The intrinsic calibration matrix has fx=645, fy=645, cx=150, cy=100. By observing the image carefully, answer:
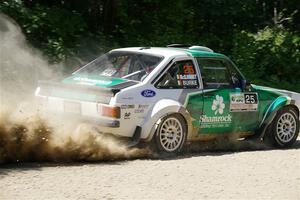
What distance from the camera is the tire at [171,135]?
9.47 m

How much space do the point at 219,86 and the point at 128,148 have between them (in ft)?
6.89

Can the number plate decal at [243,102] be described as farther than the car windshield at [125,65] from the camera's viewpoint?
Yes

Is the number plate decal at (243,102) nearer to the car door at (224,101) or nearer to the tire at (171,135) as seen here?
the car door at (224,101)

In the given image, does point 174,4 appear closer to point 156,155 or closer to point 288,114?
point 288,114

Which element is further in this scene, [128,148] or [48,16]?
[48,16]

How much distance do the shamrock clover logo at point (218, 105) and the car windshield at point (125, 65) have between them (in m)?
1.14

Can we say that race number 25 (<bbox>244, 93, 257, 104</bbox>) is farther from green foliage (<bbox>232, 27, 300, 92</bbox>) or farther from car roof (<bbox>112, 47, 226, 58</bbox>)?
green foliage (<bbox>232, 27, 300, 92</bbox>)

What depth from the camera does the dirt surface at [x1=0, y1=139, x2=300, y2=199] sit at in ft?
23.1

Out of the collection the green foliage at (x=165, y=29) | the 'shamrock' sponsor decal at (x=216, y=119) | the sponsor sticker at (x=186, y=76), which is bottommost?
the 'shamrock' sponsor decal at (x=216, y=119)

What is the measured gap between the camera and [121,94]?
29.6 ft

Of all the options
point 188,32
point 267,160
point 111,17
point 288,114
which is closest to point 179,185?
point 267,160

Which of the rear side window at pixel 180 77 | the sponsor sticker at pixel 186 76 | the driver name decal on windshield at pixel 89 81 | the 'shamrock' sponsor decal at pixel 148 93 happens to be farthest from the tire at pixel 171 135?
the driver name decal on windshield at pixel 89 81

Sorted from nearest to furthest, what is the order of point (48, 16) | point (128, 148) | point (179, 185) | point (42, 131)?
point (179, 185)
point (42, 131)
point (128, 148)
point (48, 16)

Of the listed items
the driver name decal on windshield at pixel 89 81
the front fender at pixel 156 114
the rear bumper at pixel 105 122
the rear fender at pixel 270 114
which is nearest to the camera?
the rear bumper at pixel 105 122
